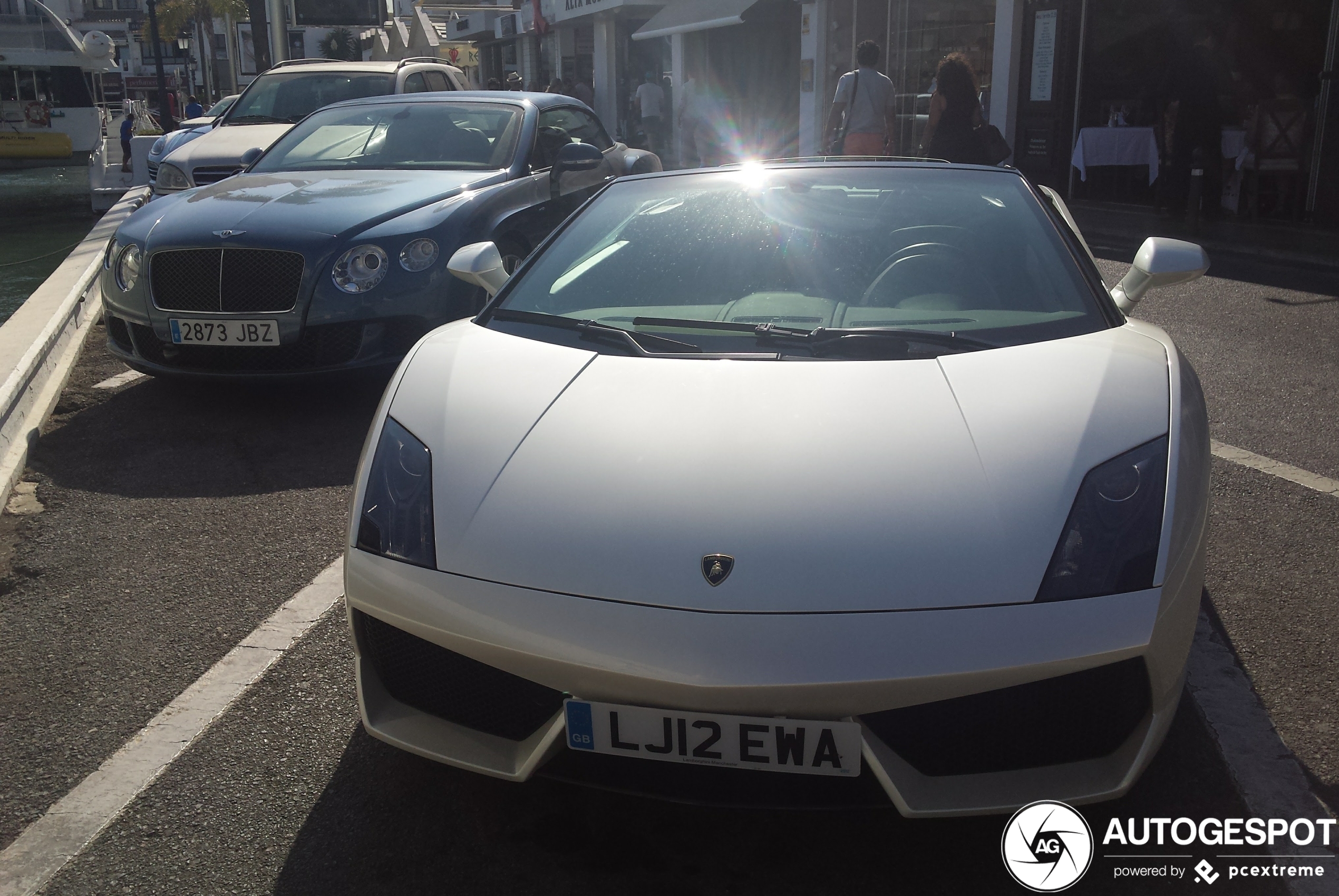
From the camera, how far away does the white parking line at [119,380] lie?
6.02 m

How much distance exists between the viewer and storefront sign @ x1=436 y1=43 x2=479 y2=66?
4894 cm

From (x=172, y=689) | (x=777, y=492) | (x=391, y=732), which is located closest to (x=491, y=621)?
(x=391, y=732)

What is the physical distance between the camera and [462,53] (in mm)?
51656

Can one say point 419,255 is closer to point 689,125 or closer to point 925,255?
point 925,255

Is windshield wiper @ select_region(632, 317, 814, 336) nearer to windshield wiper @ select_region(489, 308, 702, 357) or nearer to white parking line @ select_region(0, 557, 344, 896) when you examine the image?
windshield wiper @ select_region(489, 308, 702, 357)

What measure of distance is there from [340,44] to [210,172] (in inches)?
2917

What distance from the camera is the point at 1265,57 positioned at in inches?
567

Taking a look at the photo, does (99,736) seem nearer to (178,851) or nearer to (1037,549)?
(178,851)

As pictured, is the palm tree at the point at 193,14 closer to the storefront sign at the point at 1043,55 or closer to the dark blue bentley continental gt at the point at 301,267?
the storefront sign at the point at 1043,55

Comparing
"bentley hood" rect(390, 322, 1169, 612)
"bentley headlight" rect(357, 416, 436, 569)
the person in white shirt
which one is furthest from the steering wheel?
the person in white shirt

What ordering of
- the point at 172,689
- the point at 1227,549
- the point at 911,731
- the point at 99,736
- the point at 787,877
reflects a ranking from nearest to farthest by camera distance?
the point at 911,731 → the point at 787,877 → the point at 99,736 → the point at 172,689 → the point at 1227,549

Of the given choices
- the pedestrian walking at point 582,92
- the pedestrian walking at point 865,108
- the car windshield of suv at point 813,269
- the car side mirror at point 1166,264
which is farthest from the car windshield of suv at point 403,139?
the pedestrian walking at point 582,92

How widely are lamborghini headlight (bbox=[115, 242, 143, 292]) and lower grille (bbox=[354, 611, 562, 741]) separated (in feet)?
11.9

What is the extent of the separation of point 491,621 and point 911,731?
28.0 inches
